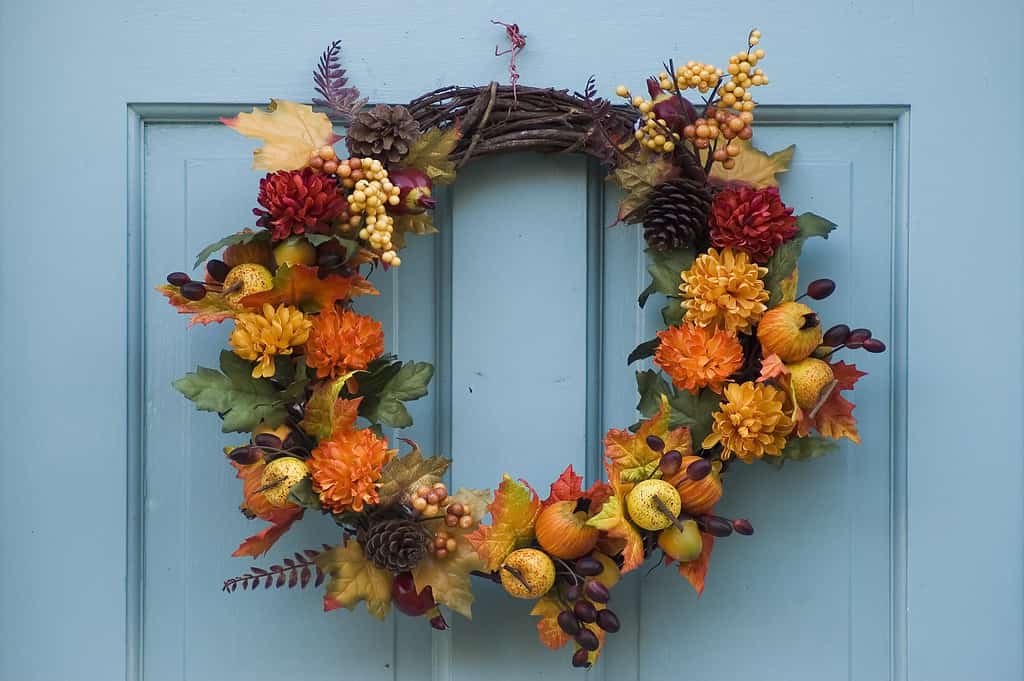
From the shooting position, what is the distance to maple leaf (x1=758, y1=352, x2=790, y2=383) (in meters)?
0.72

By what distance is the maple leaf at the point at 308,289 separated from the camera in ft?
2.37

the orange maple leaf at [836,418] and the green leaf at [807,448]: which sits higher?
the orange maple leaf at [836,418]

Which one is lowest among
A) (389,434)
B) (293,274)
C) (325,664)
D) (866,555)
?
(325,664)

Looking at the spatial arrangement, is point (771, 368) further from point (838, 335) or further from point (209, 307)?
point (209, 307)

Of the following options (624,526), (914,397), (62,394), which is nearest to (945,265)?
(914,397)

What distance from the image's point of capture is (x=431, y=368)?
2.55ft

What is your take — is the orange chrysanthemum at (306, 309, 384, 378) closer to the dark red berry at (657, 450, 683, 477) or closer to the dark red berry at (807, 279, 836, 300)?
the dark red berry at (657, 450, 683, 477)

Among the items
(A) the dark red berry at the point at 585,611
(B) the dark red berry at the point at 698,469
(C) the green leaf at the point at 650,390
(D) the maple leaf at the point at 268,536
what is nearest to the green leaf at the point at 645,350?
(C) the green leaf at the point at 650,390

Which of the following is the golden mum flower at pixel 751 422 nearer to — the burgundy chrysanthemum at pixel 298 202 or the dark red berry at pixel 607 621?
the dark red berry at pixel 607 621

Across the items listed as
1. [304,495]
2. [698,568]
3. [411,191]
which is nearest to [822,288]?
[698,568]

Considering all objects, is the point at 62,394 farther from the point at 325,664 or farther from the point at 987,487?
the point at 987,487

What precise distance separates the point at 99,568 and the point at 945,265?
0.87 m

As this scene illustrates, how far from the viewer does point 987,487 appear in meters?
0.83

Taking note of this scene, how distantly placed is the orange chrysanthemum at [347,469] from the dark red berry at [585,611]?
0.19m
